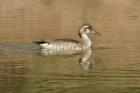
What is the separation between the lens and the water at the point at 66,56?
15.1m

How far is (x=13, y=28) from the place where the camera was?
24.1 m

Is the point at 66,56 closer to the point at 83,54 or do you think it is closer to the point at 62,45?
the point at 83,54

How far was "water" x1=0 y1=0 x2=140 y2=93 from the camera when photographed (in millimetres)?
15109

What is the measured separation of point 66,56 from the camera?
19250 millimetres

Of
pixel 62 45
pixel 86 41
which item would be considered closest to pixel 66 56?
pixel 62 45

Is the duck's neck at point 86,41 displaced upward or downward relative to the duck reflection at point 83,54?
upward

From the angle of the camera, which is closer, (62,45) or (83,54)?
(83,54)

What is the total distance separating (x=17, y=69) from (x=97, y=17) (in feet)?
40.8

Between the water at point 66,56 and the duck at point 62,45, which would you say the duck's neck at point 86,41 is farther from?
the water at point 66,56

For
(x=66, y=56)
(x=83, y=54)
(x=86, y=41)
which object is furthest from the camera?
(x=86, y=41)

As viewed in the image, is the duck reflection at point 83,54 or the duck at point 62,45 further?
the duck at point 62,45

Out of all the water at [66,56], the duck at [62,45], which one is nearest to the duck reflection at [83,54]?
the water at [66,56]

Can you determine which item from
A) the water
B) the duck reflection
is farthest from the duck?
the water

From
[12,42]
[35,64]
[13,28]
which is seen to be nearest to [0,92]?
[35,64]
